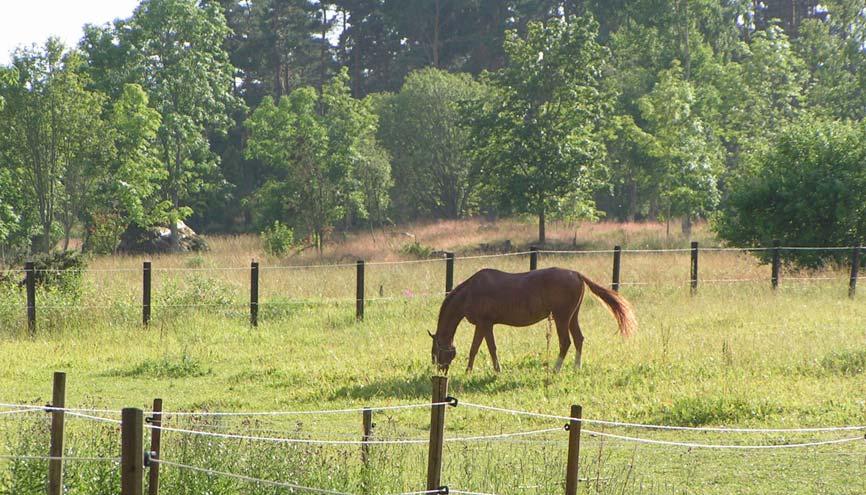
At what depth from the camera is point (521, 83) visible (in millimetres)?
41062

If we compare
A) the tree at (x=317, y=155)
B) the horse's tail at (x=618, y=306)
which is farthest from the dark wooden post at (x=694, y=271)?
the tree at (x=317, y=155)

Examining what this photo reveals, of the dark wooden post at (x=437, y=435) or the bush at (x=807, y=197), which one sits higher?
the bush at (x=807, y=197)

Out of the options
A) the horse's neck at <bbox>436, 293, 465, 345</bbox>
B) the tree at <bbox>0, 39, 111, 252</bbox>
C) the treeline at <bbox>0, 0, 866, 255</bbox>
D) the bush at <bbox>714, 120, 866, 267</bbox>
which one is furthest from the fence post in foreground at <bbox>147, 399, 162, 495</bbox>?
the tree at <bbox>0, 39, 111, 252</bbox>

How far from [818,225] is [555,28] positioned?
17.4 metres

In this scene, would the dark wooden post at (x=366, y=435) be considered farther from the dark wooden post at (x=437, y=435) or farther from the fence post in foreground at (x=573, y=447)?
the fence post in foreground at (x=573, y=447)

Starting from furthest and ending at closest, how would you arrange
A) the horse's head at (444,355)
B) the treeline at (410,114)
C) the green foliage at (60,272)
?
1. the treeline at (410,114)
2. the green foliage at (60,272)
3. the horse's head at (444,355)

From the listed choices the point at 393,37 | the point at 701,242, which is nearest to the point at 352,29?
the point at 393,37

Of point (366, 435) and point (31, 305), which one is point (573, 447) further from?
point (31, 305)

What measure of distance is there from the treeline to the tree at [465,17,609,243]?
83 mm

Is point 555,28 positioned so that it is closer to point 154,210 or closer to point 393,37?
point 154,210

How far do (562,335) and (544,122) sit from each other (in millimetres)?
26474

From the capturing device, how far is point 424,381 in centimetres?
1439

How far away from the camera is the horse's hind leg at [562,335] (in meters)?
15.0

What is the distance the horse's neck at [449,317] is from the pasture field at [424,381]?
0.52 m
